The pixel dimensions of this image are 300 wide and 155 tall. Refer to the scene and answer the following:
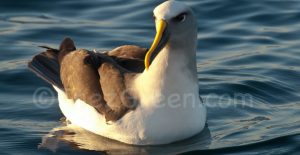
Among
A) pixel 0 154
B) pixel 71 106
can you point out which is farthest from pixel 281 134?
pixel 0 154

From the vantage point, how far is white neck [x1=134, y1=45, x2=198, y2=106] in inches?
355

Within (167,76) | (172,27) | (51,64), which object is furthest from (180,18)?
(51,64)

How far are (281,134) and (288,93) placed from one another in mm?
1686

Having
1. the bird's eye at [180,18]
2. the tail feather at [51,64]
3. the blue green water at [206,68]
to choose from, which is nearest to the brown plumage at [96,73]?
the tail feather at [51,64]

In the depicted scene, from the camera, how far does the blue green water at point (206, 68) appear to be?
9609mm

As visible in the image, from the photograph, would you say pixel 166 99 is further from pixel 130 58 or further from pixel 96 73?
pixel 130 58

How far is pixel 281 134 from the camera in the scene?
9.78 meters

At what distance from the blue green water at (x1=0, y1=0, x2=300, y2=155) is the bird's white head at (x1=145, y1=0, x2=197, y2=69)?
1.22 metres

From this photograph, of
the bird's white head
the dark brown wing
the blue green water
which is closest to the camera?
the bird's white head

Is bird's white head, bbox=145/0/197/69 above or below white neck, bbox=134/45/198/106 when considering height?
above

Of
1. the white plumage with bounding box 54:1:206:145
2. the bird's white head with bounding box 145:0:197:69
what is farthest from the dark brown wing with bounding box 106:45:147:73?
the bird's white head with bounding box 145:0:197:69

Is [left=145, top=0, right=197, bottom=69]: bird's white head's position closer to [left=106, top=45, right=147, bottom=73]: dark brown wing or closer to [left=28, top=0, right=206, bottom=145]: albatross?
[left=28, top=0, right=206, bottom=145]: albatross

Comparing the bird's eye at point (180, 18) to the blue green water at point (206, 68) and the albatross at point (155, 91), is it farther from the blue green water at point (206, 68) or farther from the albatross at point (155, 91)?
the blue green water at point (206, 68)

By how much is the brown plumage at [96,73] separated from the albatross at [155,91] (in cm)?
1
